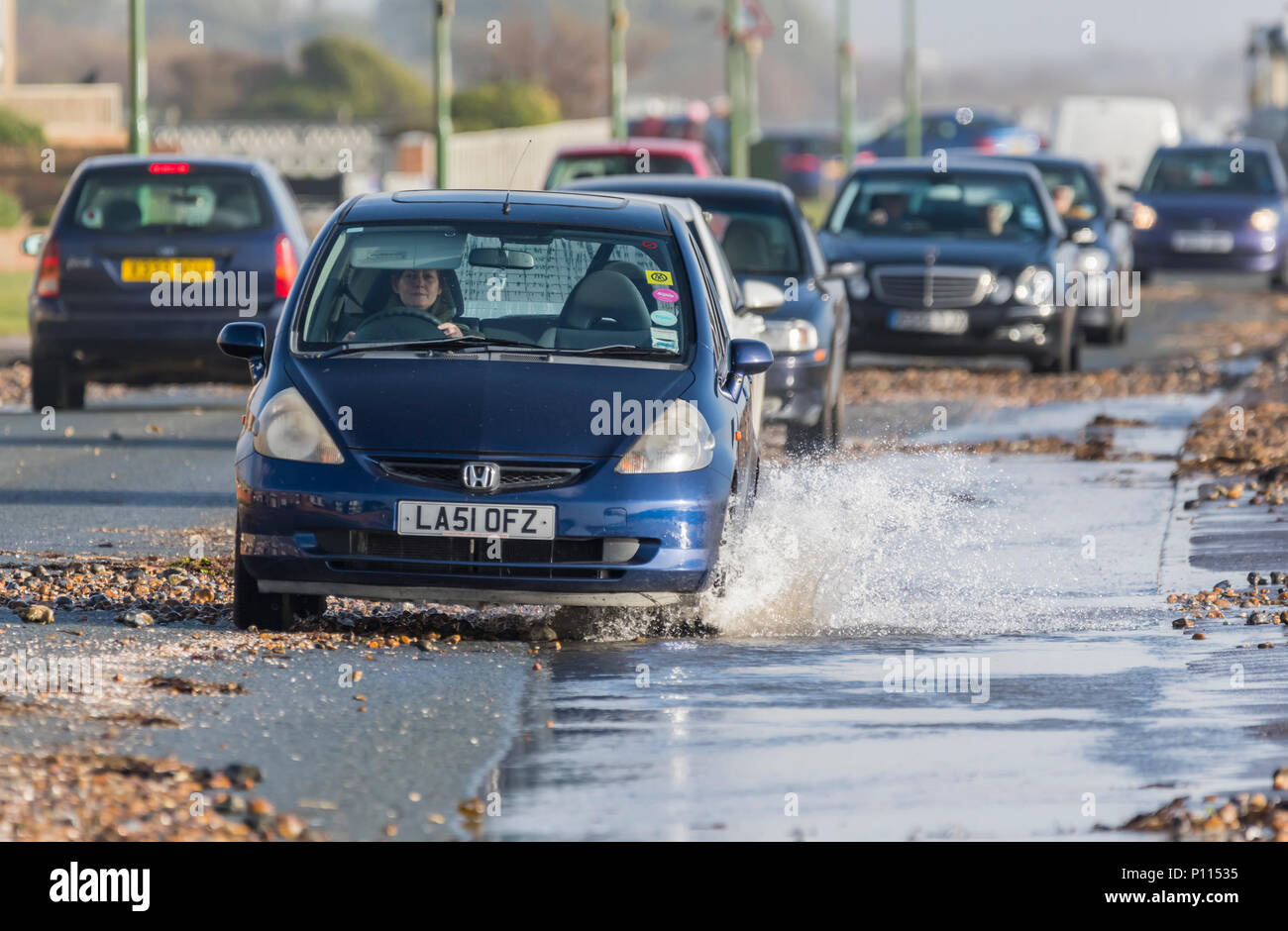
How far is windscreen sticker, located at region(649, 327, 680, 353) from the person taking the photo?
8.89 metres

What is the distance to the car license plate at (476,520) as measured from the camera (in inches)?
319

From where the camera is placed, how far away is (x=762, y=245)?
50.5 feet

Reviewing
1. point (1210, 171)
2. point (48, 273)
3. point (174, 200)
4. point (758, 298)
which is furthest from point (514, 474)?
point (1210, 171)

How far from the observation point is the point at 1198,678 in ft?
26.3

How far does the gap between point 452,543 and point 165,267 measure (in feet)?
28.4

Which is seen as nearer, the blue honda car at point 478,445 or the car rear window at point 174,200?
the blue honda car at point 478,445

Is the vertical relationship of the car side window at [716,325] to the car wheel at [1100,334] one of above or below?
above

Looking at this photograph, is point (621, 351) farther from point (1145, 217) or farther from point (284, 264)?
point (1145, 217)

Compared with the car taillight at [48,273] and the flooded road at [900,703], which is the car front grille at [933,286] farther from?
the flooded road at [900,703]

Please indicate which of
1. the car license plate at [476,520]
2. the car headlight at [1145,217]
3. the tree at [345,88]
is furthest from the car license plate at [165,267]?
the tree at [345,88]

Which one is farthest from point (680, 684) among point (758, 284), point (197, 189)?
point (197, 189)

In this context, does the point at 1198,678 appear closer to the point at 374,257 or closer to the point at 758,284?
the point at 374,257

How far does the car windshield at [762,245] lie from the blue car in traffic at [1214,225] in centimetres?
1563

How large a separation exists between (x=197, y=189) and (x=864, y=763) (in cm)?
1112
